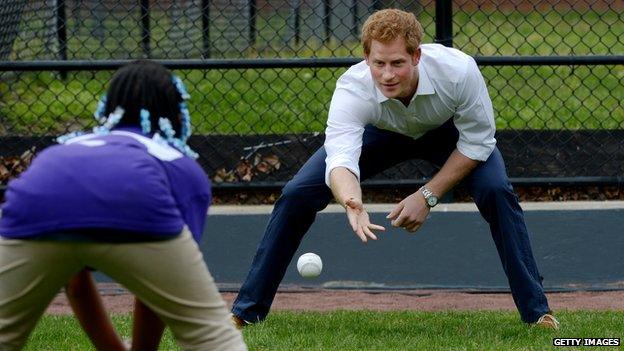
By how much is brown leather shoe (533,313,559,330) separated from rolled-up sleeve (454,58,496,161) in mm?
822

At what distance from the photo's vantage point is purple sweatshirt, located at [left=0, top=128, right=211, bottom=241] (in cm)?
328

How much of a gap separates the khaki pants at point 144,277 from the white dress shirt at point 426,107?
187cm

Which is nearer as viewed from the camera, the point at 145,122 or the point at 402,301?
the point at 145,122

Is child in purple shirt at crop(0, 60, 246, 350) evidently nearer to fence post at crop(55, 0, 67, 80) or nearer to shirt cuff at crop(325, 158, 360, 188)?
shirt cuff at crop(325, 158, 360, 188)

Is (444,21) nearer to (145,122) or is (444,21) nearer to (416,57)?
(416,57)

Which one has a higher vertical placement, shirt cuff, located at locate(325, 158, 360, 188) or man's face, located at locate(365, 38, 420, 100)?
man's face, located at locate(365, 38, 420, 100)

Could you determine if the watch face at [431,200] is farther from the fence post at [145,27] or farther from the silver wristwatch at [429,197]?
the fence post at [145,27]

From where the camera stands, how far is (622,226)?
7133mm

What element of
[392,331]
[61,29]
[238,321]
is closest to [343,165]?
[392,331]

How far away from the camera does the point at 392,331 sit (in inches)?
216

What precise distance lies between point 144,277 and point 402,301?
360 centimetres

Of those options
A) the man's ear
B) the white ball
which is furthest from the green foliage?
the man's ear

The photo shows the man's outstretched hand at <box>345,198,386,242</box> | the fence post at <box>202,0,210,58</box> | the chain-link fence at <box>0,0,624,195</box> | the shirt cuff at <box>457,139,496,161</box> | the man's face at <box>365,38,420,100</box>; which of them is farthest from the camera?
the fence post at <box>202,0,210,58</box>

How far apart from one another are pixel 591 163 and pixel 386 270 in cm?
172
